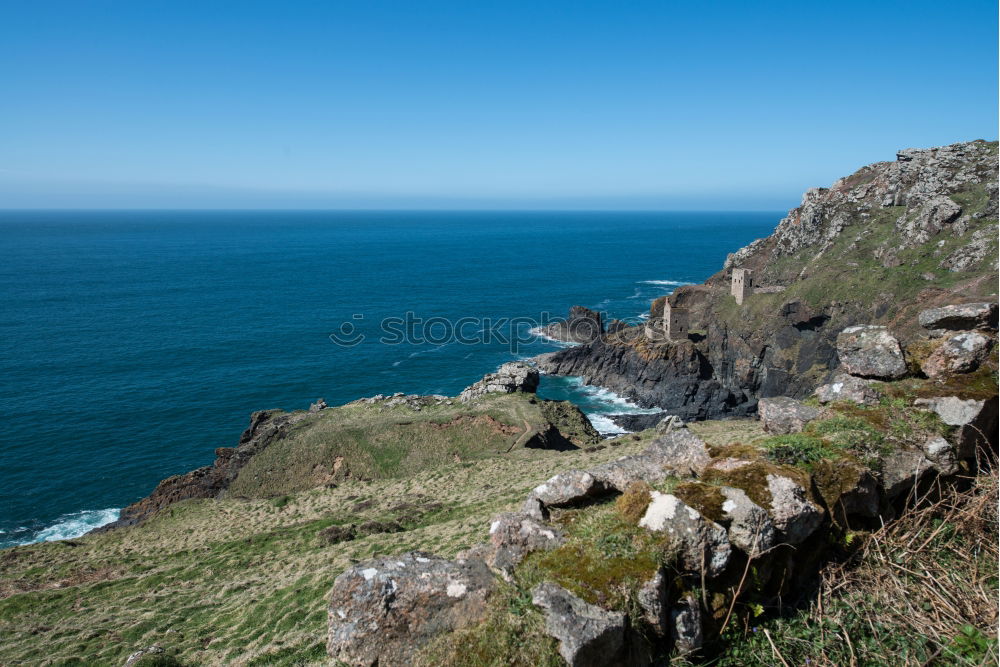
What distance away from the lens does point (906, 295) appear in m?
62.7

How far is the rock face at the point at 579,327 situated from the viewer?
297 ft

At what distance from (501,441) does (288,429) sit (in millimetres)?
17194

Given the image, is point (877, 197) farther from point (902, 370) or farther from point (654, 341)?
point (902, 370)

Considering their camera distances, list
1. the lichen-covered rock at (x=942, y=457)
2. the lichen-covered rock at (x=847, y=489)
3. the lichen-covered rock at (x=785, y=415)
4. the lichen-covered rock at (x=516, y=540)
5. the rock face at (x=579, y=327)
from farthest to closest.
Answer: the rock face at (x=579, y=327) → the lichen-covered rock at (x=785, y=415) → the lichen-covered rock at (x=942, y=457) → the lichen-covered rock at (x=847, y=489) → the lichen-covered rock at (x=516, y=540)

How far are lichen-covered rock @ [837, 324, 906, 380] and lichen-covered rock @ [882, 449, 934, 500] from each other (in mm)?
3968

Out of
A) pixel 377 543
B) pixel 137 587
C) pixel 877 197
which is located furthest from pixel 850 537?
pixel 877 197

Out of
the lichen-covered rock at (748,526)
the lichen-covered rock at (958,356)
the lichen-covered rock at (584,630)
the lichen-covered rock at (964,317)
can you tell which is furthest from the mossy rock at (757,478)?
the lichen-covered rock at (964,317)

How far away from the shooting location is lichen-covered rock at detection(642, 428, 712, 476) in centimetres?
1160

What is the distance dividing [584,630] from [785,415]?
860 cm

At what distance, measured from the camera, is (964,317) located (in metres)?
15.5

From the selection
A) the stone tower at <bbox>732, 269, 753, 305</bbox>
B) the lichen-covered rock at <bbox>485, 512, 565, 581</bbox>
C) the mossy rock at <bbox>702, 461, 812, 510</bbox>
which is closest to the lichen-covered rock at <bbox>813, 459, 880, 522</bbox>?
the mossy rock at <bbox>702, 461, 812, 510</bbox>

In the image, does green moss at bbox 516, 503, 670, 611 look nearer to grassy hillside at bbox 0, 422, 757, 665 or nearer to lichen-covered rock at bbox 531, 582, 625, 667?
lichen-covered rock at bbox 531, 582, 625, 667

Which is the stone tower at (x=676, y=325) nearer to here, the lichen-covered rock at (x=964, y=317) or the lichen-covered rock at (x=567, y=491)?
the lichen-covered rock at (x=964, y=317)

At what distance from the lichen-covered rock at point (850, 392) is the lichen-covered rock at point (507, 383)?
37.1m
